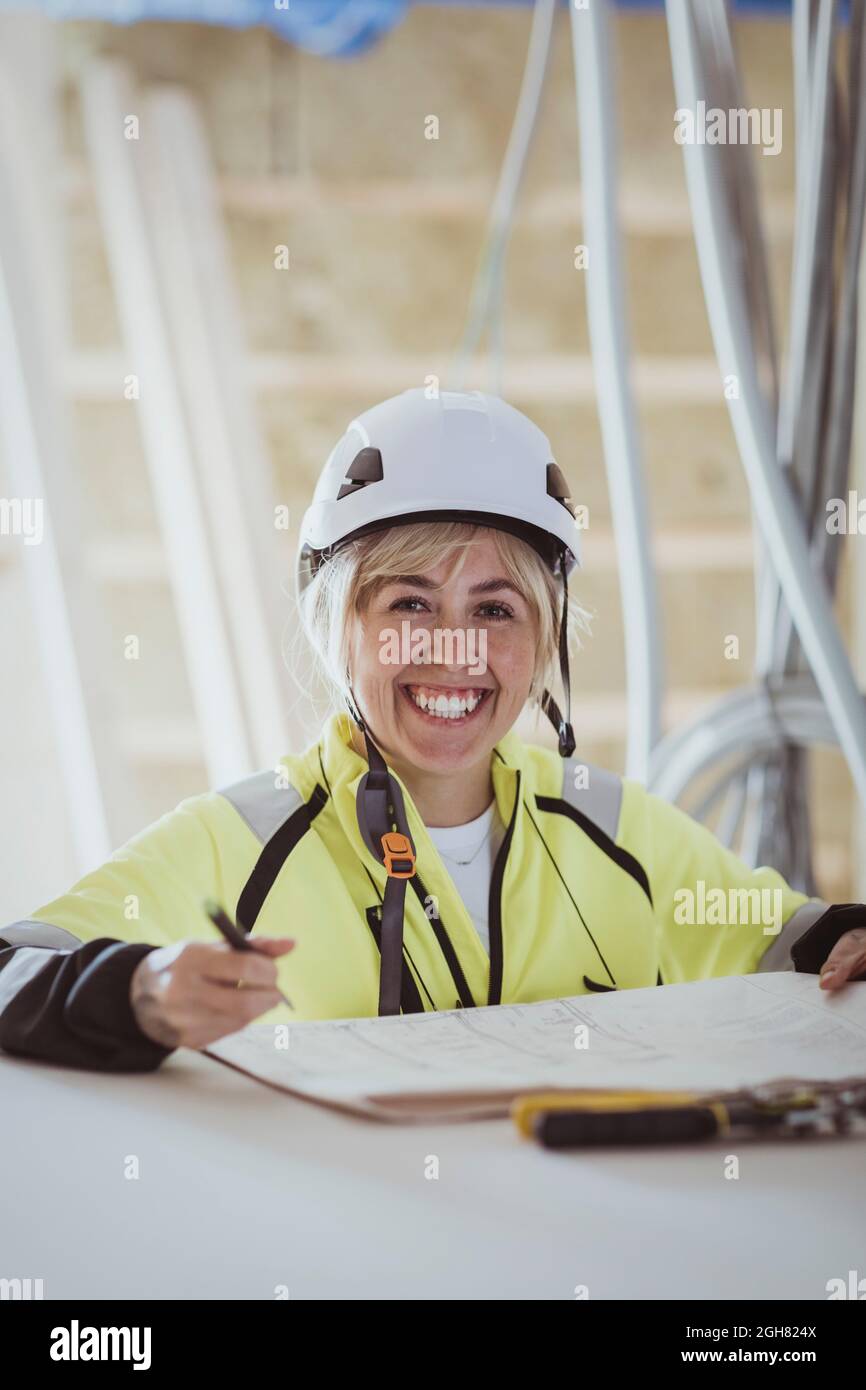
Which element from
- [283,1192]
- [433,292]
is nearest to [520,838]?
[283,1192]

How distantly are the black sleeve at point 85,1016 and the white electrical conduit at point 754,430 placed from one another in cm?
88

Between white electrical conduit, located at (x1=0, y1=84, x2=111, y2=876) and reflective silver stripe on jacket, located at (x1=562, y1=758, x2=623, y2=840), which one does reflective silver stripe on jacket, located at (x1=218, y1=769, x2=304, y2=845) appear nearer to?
reflective silver stripe on jacket, located at (x1=562, y1=758, x2=623, y2=840)

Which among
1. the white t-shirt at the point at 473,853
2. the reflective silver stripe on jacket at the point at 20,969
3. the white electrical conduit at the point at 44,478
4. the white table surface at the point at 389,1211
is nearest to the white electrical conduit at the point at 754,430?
the white t-shirt at the point at 473,853

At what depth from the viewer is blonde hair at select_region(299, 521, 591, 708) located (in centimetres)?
124

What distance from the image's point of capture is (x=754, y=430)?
1.53m

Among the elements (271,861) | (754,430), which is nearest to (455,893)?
(271,861)

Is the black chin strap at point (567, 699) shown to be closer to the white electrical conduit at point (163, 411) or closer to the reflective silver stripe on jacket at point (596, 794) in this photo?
the reflective silver stripe on jacket at point (596, 794)

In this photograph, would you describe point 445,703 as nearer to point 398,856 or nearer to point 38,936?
point 398,856

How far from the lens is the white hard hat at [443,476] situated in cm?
123

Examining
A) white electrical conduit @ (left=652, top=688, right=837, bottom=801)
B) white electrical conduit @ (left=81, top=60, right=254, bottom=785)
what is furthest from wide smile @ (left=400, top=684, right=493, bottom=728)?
white electrical conduit @ (left=81, top=60, right=254, bottom=785)

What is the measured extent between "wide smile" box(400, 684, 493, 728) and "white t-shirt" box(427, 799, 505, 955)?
0.12 meters

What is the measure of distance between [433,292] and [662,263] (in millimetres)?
744

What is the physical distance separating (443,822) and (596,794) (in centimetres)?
17

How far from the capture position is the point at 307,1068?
0.86 metres
